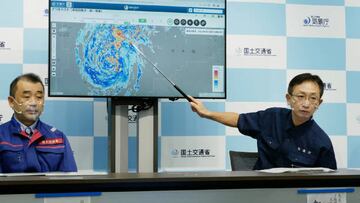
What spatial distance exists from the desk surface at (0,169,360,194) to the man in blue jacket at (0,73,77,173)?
0.78m

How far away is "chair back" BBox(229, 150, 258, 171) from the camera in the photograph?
2352 millimetres

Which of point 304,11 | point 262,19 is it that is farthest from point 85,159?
point 304,11

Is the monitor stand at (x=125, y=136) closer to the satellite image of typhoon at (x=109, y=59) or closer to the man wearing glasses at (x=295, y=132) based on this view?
the satellite image of typhoon at (x=109, y=59)

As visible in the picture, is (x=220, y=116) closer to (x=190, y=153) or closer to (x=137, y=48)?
(x=137, y=48)

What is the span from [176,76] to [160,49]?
0.17 m

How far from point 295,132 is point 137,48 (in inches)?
37.3

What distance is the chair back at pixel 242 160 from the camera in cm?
235

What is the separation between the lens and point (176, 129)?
303 cm

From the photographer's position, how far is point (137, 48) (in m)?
2.47

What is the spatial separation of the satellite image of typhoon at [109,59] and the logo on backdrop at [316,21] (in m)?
1.34

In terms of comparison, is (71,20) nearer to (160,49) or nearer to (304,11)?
(160,49)

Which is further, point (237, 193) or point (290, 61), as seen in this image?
point (290, 61)

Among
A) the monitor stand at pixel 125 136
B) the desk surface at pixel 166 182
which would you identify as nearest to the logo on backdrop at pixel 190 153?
the monitor stand at pixel 125 136

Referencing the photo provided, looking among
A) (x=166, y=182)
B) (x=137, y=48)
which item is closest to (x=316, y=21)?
(x=137, y=48)
